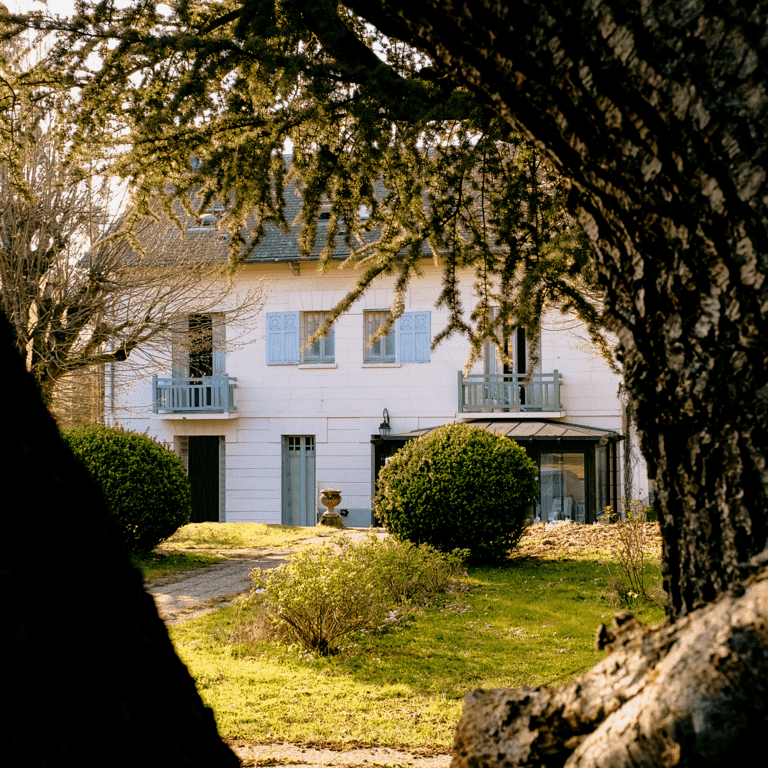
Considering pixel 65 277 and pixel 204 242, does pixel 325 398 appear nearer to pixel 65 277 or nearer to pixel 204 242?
pixel 204 242

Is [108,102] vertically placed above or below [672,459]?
above

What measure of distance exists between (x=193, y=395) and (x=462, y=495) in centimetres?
1151

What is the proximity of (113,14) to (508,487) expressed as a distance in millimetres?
7526

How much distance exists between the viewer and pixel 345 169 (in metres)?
5.36

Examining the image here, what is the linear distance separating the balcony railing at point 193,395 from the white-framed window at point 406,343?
3756 mm

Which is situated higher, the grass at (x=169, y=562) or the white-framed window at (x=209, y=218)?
the white-framed window at (x=209, y=218)

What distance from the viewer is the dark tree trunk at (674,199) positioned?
1341mm

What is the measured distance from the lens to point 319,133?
18.1 feet

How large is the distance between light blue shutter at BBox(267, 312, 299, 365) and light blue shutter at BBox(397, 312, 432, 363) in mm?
2862

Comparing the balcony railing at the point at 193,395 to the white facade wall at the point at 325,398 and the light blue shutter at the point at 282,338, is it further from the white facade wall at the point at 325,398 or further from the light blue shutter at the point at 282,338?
the light blue shutter at the point at 282,338

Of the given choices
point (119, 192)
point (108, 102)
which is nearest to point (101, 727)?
point (108, 102)

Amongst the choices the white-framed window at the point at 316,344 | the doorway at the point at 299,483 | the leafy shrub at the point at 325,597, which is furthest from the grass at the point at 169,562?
the white-framed window at the point at 316,344

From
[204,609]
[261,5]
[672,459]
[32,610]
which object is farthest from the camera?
[204,609]

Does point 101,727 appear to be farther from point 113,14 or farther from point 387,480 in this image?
point 387,480
